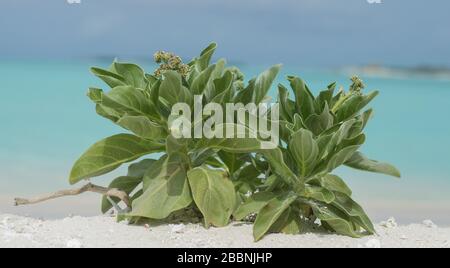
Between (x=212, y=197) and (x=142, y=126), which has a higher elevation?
(x=142, y=126)

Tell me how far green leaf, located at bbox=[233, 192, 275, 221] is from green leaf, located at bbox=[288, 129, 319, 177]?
9.5 inches

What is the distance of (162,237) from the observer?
392 cm

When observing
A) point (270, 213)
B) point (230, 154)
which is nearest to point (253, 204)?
point (270, 213)

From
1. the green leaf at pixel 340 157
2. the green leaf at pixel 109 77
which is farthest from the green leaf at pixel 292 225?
the green leaf at pixel 109 77

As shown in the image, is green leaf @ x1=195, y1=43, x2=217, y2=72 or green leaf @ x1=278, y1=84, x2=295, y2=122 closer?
green leaf @ x1=278, y1=84, x2=295, y2=122

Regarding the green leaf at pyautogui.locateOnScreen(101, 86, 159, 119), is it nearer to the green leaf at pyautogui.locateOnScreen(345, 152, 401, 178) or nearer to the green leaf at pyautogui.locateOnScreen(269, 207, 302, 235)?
the green leaf at pyautogui.locateOnScreen(269, 207, 302, 235)

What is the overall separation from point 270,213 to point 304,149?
37 cm

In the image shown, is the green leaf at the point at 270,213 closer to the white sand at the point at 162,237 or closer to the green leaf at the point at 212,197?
the white sand at the point at 162,237

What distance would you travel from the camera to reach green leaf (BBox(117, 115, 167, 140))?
3.83 metres

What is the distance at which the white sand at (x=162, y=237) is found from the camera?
385 centimetres

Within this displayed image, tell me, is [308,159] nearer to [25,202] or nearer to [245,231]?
[245,231]

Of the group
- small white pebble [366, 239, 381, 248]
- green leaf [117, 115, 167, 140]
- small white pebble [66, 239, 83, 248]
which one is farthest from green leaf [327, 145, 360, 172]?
small white pebble [66, 239, 83, 248]

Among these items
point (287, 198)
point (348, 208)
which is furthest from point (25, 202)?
point (348, 208)

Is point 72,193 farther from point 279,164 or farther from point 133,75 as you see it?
point 279,164
